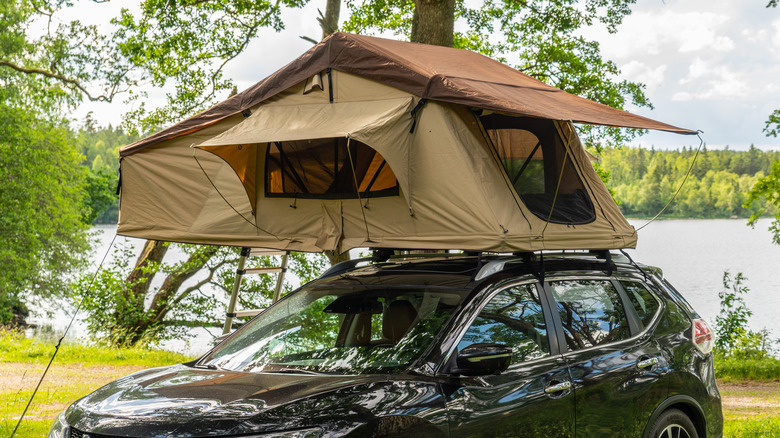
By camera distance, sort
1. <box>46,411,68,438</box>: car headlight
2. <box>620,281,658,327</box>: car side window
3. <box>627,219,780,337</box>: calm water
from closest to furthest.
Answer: <box>46,411,68,438</box>: car headlight → <box>620,281,658,327</box>: car side window → <box>627,219,780,337</box>: calm water

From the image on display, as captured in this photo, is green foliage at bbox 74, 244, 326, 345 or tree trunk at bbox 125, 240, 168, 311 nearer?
green foliage at bbox 74, 244, 326, 345

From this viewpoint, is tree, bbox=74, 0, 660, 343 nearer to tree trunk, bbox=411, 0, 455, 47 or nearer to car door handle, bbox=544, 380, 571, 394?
tree trunk, bbox=411, 0, 455, 47

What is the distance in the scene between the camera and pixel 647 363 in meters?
5.02

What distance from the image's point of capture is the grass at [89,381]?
7.67 m

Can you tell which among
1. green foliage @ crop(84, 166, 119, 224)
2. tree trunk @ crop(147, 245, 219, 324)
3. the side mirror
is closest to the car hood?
the side mirror

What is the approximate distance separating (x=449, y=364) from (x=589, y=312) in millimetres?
1351

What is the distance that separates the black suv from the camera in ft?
11.8

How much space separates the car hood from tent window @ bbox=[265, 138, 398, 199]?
2305 mm

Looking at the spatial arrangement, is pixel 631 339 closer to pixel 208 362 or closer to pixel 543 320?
pixel 543 320

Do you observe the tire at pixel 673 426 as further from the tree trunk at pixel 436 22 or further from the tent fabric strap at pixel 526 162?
the tree trunk at pixel 436 22

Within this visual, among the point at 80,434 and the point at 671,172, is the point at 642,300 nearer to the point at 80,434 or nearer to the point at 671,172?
the point at 80,434

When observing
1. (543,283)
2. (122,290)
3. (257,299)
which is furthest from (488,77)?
(257,299)

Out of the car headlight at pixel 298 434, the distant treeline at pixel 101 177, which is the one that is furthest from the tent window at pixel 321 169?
the distant treeline at pixel 101 177

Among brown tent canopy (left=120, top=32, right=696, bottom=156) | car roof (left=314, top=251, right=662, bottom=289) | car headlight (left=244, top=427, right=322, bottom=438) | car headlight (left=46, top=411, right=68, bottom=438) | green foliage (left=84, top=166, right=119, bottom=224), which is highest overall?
green foliage (left=84, top=166, right=119, bottom=224)
